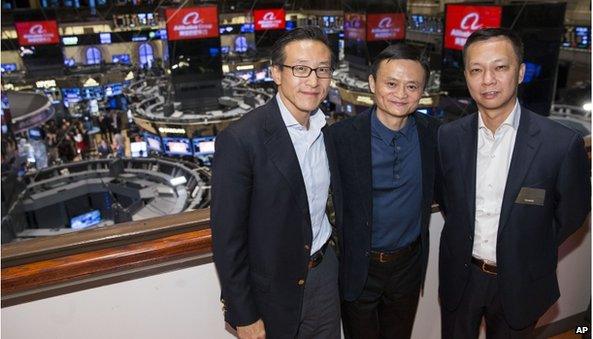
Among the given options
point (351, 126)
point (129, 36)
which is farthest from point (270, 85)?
point (351, 126)

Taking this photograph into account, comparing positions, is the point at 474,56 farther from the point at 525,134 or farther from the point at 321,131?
the point at 321,131

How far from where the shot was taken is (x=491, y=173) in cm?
172

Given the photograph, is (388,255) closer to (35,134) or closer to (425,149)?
(425,149)

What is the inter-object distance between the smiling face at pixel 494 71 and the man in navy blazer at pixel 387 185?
0.18 m

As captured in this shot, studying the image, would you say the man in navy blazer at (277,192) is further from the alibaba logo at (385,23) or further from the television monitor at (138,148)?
the television monitor at (138,148)

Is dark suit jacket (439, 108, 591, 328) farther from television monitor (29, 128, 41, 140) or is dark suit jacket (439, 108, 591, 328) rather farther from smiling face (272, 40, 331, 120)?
television monitor (29, 128, 41, 140)

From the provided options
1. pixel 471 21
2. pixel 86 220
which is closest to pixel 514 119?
pixel 471 21

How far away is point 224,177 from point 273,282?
1.33 ft

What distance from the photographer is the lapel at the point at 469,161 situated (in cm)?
174

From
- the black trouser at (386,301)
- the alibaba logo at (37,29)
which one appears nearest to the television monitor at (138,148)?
the alibaba logo at (37,29)

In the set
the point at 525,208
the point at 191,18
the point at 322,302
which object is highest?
A: the point at 191,18

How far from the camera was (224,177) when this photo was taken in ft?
4.55

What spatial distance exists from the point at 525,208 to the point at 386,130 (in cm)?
56

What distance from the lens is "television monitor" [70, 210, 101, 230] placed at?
11.9 metres
